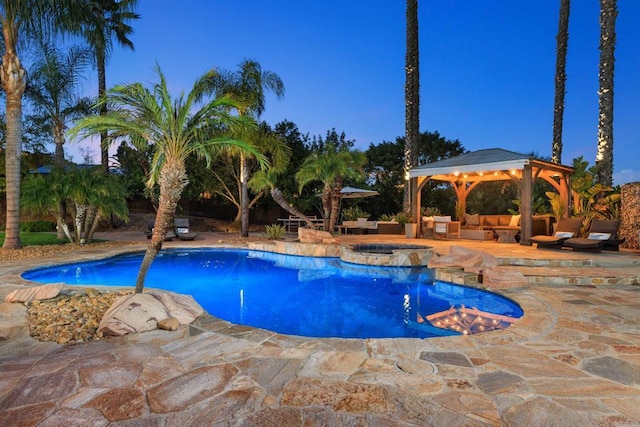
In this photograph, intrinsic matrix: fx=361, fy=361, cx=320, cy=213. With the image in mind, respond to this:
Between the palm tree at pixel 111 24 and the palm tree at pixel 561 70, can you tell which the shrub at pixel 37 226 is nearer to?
the palm tree at pixel 111 24

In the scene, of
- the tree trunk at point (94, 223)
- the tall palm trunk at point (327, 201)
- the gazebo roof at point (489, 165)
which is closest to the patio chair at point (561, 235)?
the gazebo roof at point (489, 165)

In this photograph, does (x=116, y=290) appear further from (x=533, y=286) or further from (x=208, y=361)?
(x=533, y=286)

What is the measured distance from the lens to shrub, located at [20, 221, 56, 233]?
16.8 metres

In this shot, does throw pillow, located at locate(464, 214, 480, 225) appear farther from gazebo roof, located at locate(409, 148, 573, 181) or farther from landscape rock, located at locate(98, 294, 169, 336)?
landscape rock, located at locate(98, 294, 169, 336)

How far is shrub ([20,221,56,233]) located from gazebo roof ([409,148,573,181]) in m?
17.3

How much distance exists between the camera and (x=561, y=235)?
34.0ft

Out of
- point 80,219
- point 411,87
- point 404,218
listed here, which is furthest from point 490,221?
point 80,219

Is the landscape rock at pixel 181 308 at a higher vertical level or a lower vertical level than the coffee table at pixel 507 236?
lower

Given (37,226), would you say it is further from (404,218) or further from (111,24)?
(404,218)

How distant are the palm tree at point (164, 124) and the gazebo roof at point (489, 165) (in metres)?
9.31

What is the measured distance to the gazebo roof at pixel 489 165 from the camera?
1150 centimetres

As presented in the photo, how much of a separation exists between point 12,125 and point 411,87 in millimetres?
14047

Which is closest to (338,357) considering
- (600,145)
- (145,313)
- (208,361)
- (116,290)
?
(208,361)

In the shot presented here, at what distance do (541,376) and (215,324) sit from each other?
10.5 feet
